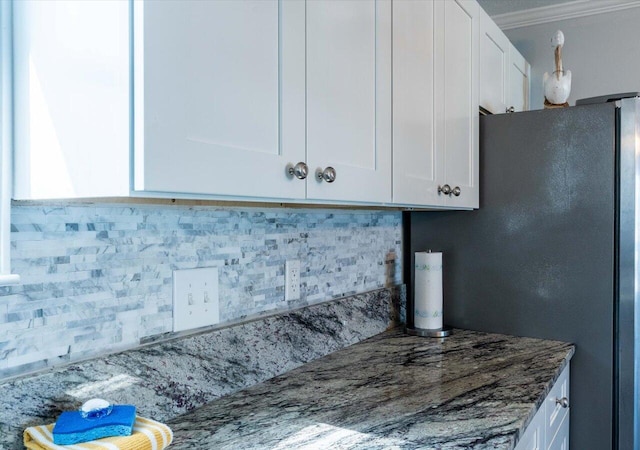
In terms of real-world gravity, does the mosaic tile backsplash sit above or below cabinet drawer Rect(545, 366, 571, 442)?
above

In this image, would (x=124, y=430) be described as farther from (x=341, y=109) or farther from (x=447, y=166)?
(x=447, y=166)

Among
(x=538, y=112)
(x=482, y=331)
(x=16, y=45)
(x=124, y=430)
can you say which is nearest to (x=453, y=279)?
(x=482, y=331)

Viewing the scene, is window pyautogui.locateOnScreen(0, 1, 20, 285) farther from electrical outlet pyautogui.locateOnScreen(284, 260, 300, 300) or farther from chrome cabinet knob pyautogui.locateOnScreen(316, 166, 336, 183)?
electrical outlet pyautogui.locateOnScreen(284, 260, 300, 300)

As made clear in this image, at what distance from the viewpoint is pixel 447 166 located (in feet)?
5.63

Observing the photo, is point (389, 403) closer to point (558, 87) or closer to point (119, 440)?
point (119, 440)

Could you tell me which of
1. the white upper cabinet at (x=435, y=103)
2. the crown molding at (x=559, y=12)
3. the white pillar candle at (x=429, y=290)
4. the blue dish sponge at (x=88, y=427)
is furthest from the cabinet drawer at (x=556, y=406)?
the crown molding at (x=559, y=12)

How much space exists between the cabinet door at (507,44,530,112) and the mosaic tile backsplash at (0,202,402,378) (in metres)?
1.34

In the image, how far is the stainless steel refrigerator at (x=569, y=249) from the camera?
1.75m

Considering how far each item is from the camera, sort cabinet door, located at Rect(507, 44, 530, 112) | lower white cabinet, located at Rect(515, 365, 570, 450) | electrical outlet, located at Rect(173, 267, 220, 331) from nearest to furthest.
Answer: electrical outlet, located at Rect(173, 267, 220, 331)
lower white cabinet, located at Rect(515, 365, 570, 450)
cabinet door, located at Rect(507, 44, 530, 112)

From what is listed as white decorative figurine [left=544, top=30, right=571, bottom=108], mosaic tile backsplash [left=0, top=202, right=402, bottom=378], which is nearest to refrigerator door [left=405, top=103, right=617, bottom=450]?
white decorative figurine [left=544, top=30, right=571, bottom=108]

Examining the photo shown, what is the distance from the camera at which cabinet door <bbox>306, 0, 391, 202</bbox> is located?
1060 millimetres

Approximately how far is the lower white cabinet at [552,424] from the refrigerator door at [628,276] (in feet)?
0.56

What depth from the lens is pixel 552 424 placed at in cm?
154

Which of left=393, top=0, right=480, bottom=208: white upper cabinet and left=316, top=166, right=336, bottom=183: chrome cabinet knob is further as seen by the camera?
left=393, top=0, right=480, bottom=208: white upper cabinet
